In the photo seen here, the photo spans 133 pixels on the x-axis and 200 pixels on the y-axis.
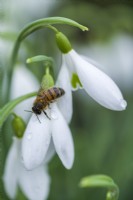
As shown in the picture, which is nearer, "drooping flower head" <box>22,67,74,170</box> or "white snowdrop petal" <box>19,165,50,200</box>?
"drooping flower head" <box>22,67,74,170</box>

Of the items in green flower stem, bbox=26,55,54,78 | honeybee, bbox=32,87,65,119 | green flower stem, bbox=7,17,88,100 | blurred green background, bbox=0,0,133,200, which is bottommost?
blurred green background, bbox=0,0,133,200

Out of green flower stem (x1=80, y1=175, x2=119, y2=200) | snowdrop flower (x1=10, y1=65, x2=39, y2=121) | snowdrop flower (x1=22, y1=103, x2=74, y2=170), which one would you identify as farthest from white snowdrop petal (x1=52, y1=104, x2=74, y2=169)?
snowdrop flower (x1=10, y1=65, x2=39, y2=121)

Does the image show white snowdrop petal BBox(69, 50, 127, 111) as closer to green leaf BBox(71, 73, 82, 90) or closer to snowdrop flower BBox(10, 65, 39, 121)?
green leaf BBox(71, 73, 82, 90)

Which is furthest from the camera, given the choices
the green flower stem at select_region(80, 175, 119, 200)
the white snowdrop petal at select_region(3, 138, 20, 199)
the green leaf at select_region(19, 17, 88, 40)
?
the white snowdrop petal at select_region(3, 138, 20, 199)

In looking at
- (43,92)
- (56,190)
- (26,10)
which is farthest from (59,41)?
(26,10)

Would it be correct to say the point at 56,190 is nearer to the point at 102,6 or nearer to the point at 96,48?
the point at 96,48

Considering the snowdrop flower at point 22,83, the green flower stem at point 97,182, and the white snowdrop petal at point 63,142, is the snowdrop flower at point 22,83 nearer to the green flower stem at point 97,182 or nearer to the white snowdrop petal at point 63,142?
the white snowdrop petal at point 63,142
